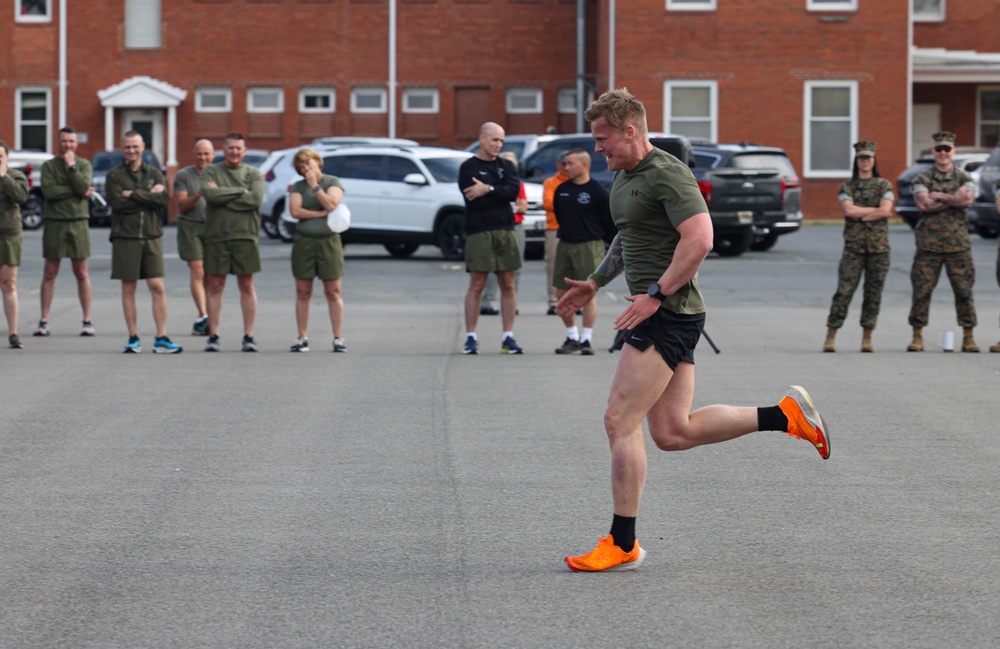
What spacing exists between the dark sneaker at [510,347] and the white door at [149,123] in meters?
34.7

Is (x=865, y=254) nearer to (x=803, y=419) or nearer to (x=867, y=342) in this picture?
(x=867, y=342)

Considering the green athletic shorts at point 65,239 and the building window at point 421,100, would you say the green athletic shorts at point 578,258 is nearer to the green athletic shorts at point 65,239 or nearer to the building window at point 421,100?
the green athletic shorts at point 65,239

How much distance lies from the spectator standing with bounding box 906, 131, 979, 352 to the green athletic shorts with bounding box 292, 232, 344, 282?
4.98 metres

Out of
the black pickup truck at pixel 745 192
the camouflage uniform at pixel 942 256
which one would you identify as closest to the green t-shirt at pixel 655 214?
the camouflage uniform at pixel 942 256

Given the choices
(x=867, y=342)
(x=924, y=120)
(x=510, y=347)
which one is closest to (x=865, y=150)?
(x=867, y=342)

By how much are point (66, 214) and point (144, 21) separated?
109 feet

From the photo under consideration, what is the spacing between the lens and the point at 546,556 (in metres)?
6.46

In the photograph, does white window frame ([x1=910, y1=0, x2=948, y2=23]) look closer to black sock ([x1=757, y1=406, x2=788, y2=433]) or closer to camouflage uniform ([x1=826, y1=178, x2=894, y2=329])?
camouflage uniform ([x1=826, y1=178, x2=894, y2=329])

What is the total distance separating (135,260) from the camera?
13.8 m

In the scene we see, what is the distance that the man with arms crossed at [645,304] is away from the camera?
20.1 ft

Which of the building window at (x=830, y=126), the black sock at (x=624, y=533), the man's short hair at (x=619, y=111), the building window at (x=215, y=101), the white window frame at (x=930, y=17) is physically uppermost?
the white window frame at (x=930, y=17)

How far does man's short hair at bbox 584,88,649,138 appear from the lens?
6145 mm

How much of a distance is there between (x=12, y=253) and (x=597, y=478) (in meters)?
7.94

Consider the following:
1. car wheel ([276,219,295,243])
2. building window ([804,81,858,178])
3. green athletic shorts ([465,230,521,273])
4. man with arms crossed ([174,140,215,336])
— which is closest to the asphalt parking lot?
green athletic shorts ([465,230,521,273])
